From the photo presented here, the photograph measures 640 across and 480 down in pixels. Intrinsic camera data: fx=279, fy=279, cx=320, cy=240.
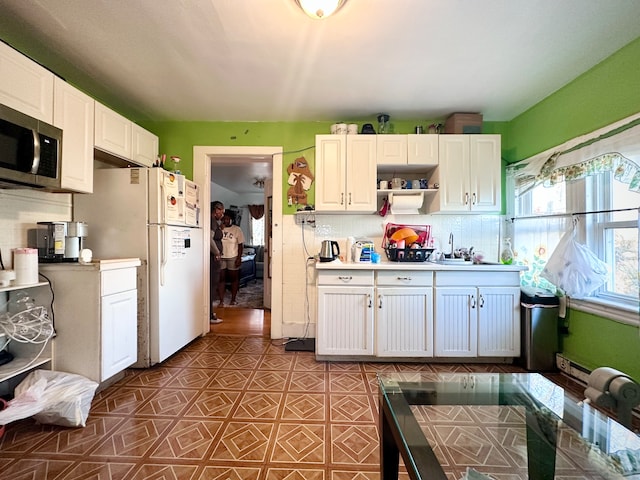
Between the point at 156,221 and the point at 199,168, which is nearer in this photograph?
the point at 156,221

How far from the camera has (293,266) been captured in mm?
3262

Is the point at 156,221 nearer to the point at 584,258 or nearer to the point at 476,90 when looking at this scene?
the point at 476,90

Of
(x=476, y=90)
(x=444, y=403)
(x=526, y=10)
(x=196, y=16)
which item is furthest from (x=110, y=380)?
(x=476, y=90)

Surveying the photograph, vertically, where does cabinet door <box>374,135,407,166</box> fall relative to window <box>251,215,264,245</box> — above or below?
above

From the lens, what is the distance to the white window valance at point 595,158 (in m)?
Answer: 1.90

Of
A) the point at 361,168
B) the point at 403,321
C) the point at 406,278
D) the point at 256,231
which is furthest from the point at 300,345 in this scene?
the point at 256,231

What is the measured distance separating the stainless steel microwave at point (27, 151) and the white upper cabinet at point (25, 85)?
0.10 metres

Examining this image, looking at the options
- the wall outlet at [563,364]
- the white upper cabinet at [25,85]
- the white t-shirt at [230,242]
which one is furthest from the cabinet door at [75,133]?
the wall outlet at [563,364]

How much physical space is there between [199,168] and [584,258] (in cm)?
378

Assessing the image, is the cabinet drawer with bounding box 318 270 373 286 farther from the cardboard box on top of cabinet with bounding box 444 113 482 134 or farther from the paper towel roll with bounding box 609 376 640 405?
Result: the cardboard box on top of cabinet with bounding box 444 113 482 134

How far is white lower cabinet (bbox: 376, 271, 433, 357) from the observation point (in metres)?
2.59

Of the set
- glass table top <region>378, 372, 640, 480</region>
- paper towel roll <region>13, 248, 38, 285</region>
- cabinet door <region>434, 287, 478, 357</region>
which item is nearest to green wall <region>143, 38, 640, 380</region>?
cabinet door <region>434, 287, 478, 357</region>

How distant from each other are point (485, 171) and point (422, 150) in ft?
2.22

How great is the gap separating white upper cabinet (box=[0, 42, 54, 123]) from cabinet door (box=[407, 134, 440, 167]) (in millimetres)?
2896
